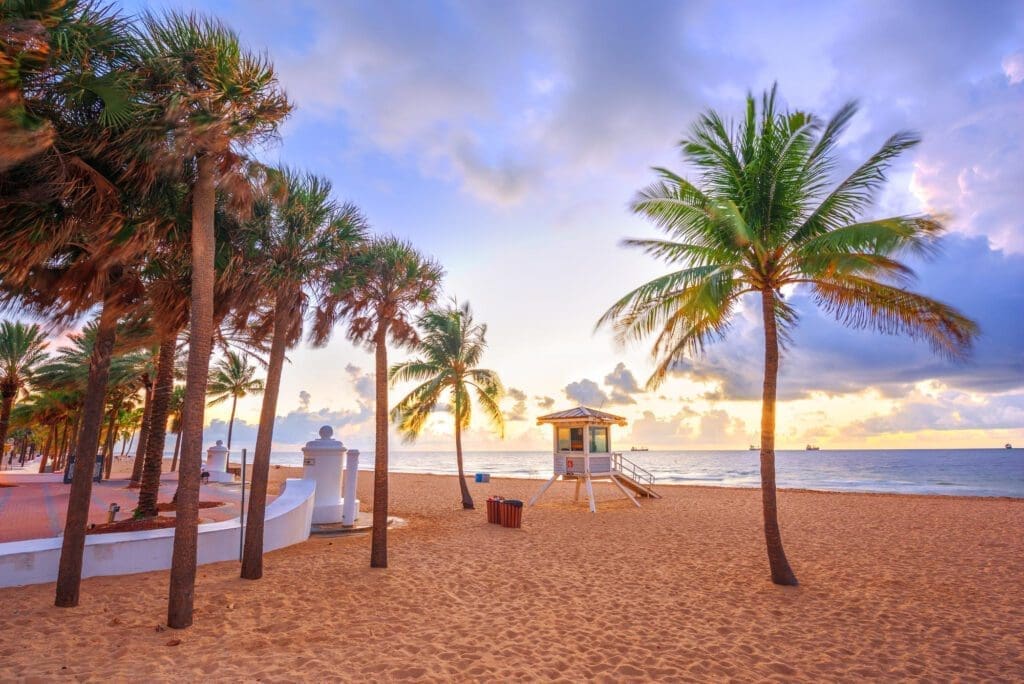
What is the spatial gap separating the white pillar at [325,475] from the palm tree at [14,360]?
14843 millimetres

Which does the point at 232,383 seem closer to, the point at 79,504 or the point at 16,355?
the point at 16,355

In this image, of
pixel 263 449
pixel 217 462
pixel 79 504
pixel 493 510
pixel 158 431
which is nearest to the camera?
pixel 79 504

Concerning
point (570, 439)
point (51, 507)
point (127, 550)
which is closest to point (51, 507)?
point (51, 507)

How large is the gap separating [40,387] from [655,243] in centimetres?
2883

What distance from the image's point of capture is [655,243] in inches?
432

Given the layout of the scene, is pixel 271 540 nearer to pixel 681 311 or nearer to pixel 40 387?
pixel 681 311

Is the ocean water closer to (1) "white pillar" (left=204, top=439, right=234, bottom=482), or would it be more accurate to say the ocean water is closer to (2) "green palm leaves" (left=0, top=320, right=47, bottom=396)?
(1) "white pillar" (left=204, top=439, right=234, bottom=482)

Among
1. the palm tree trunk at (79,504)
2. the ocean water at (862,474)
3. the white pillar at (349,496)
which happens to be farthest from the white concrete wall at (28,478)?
the ocean water at (862,474)

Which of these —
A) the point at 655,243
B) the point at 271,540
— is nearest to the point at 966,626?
the point at 655,243

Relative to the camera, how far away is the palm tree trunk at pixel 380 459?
403 inches

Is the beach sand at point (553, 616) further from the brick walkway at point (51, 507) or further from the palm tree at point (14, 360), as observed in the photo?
the palm tree at point (14, 360)

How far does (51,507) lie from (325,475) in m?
8.84

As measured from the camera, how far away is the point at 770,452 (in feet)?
31.7

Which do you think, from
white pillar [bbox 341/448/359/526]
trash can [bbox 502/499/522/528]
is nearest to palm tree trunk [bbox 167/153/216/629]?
white pillar [bbox 341/448/359/526]
